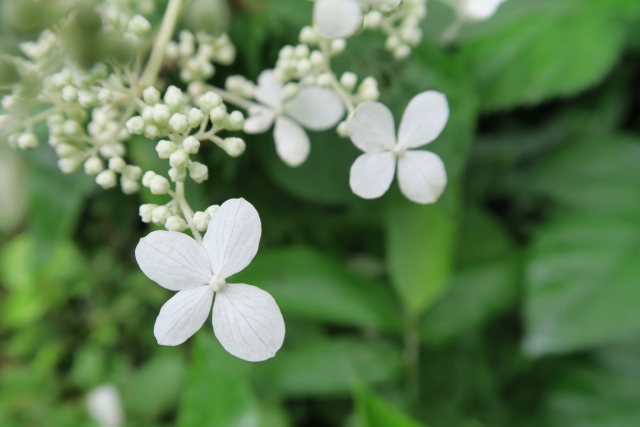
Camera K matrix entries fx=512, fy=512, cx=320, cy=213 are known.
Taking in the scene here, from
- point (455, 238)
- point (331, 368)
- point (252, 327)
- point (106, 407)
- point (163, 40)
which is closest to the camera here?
point (252, 327)

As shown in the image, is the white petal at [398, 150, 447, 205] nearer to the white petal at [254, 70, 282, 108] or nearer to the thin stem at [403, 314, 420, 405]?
the white petal at [254, 70, 282, 108]

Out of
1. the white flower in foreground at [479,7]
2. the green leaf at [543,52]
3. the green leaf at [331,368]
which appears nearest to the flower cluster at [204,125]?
the white flower in foreground at [479,7]

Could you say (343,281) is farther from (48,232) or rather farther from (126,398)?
(126,398)

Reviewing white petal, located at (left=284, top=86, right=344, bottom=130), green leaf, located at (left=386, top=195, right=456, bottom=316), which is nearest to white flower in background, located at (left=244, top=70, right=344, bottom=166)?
white petal, located at (left=284, top=86, right=344, bottom=130)

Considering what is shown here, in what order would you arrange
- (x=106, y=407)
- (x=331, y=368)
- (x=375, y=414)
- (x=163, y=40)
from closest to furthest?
(x=163, y=40), (x=375, y=414), (x=331, y=368), (x=106, y=407)

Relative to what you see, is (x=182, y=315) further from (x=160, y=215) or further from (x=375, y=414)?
(x=375, y=414)

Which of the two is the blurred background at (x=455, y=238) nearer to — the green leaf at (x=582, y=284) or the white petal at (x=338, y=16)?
the green leaf at (x=582, y=284)

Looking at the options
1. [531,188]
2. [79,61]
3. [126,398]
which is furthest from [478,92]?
[126,398]

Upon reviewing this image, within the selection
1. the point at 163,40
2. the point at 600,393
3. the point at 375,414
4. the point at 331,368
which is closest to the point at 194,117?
the point at 163,40
